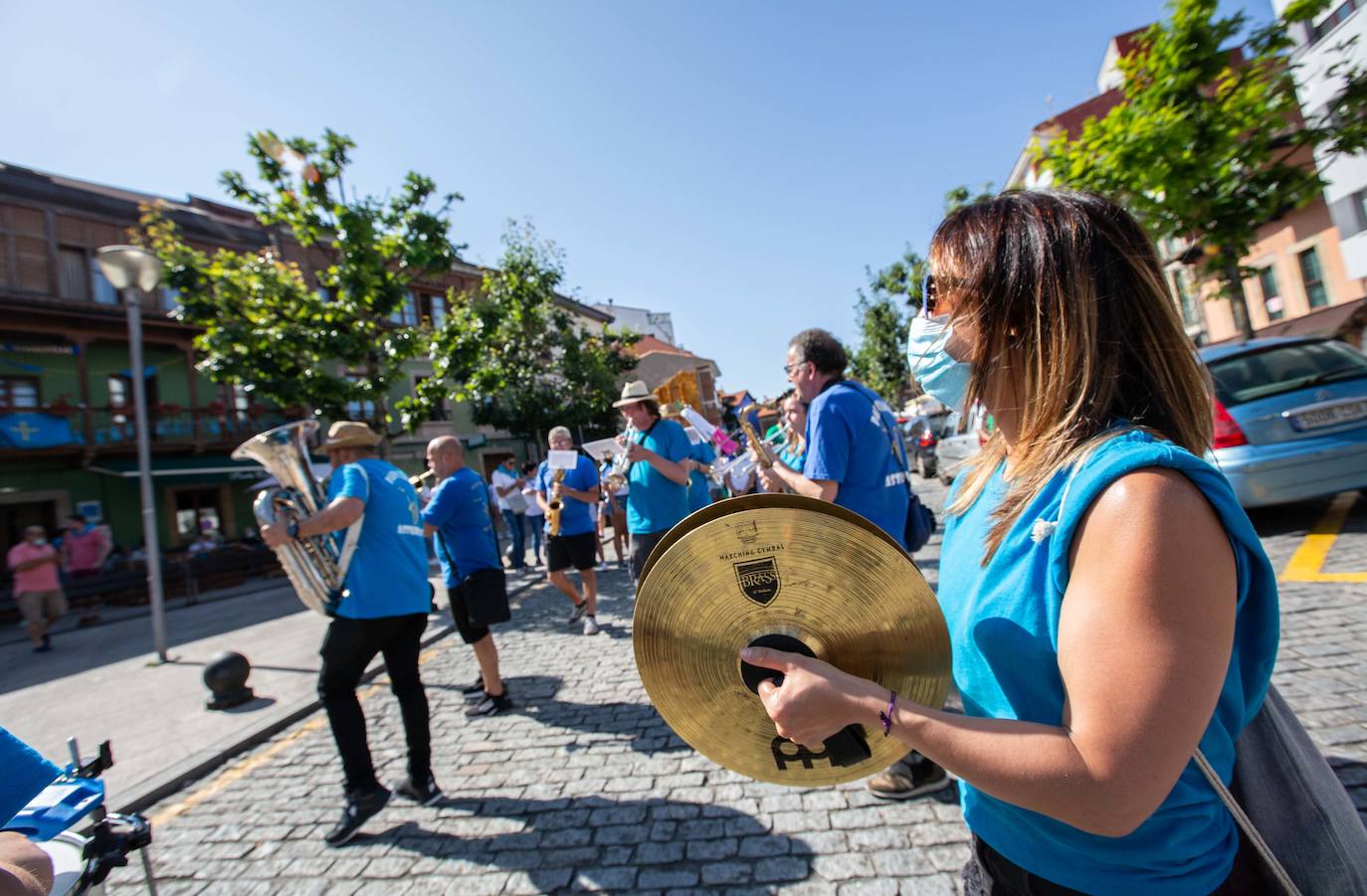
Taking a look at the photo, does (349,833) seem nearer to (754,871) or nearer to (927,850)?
(754,871)

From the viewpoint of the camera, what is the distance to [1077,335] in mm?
Answer: 1047

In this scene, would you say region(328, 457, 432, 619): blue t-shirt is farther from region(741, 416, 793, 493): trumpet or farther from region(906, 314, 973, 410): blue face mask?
region(906, 314, 973, 410): blue face mask

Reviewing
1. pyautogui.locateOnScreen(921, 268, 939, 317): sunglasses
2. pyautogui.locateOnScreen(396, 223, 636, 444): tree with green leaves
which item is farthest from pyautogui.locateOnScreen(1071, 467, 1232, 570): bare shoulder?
pyautogui.locateOnScreen(396, 223, 636, 444): tree with green leaves

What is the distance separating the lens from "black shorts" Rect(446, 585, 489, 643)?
4832 millimetres

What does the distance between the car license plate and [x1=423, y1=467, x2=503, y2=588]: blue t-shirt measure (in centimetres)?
633

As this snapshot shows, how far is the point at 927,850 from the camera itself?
263 cm

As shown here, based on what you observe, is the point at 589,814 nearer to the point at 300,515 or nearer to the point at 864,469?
the point at 864,469

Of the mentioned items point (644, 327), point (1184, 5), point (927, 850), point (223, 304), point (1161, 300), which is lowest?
point (927, 850)

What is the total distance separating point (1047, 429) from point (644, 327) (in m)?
60.8

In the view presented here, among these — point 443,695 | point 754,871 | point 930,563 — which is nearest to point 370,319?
point 443,695

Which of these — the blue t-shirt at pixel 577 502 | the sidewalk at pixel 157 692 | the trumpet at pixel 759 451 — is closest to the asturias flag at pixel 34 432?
the sidewalk at pixel 157 692

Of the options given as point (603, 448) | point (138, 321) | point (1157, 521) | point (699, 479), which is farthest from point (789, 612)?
point (138, 321)

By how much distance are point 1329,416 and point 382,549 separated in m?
6.95

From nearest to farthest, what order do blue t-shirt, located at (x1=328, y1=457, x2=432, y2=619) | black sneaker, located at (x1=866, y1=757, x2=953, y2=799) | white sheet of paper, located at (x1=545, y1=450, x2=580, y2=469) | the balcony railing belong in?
black sneaker, located at (x1=866, y1=757, x2=953, y2=799) < blue t-shirt, located at (x1=328, y1=457, x2=432, y2=619) < white sheet of paper, located at (x1=545, y1=450, x2=580, y2=469) < the balcony railing
